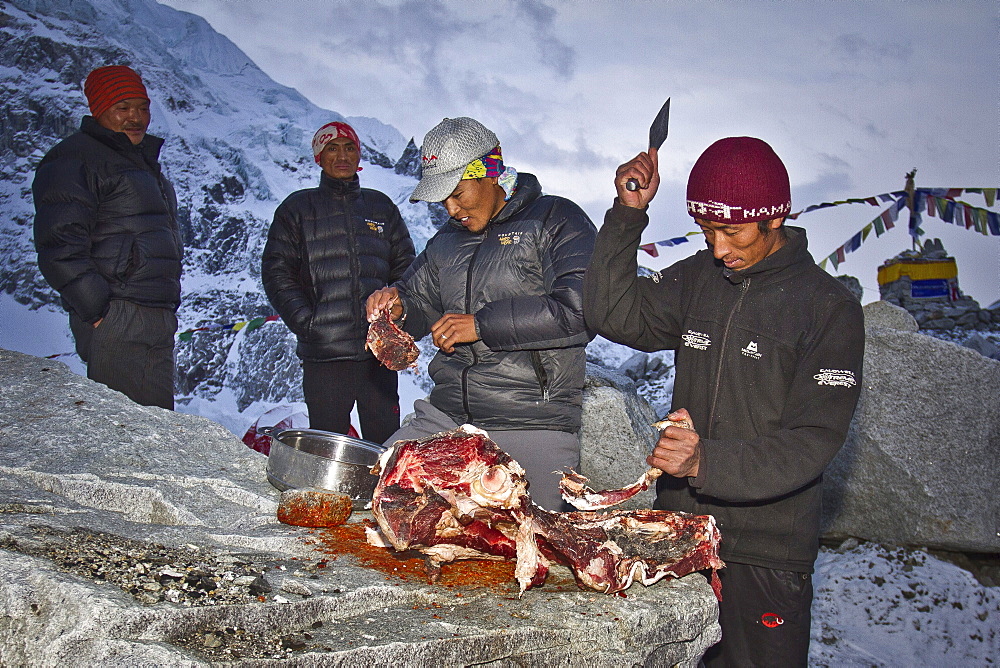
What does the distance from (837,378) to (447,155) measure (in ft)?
6.13

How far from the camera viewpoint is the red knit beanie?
480 cm

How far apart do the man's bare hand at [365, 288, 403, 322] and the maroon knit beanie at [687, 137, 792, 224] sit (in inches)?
57.8

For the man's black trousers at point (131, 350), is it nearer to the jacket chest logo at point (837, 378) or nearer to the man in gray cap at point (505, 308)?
the man in gray cap at point (505, 308)

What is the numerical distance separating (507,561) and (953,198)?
35.2 feet

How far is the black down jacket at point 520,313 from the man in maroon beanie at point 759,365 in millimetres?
603

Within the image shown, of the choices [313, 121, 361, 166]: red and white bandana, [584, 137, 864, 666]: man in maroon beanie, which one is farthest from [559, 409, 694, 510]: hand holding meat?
[313, 121, 361, 166]: red and white bandana

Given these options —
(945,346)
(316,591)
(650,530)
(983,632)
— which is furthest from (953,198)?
(316,591)

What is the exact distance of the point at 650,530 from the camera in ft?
8.24

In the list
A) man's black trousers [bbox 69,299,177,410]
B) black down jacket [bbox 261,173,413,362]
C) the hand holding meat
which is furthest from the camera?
black down jacket [bbox 261,173,413,362]

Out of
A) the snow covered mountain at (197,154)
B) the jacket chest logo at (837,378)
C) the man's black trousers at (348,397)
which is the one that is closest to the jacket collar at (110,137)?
Answer: the man's black trousers at (348,397)

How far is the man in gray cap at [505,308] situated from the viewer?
330 centimetres

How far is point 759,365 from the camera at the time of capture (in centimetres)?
254

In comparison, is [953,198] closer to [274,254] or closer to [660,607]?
[274,254]

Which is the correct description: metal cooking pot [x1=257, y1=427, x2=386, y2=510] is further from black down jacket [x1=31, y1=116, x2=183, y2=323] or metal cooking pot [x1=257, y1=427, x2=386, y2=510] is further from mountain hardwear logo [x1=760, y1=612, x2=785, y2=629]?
black down jacket [x1=31, y1=116, x2=183, y2=323]
